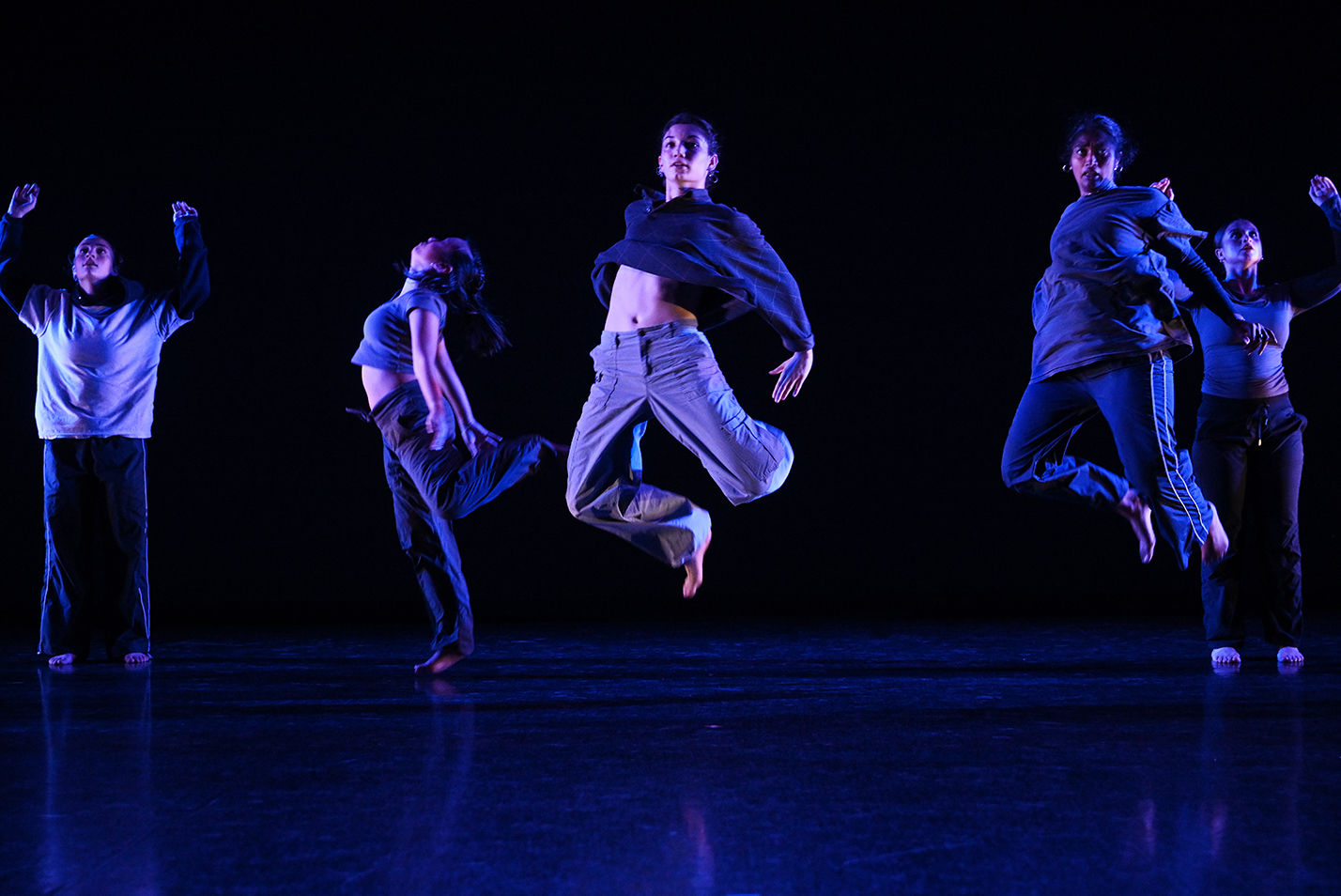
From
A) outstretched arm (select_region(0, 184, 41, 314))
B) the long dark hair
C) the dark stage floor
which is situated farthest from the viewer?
outstretched arm (select_region(0, 184, 41, 314))

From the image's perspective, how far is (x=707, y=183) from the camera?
337 centimetres

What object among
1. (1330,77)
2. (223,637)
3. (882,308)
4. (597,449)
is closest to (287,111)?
(223,637)

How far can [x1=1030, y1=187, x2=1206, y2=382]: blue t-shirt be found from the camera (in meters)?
3.24

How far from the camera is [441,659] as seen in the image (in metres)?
3.55

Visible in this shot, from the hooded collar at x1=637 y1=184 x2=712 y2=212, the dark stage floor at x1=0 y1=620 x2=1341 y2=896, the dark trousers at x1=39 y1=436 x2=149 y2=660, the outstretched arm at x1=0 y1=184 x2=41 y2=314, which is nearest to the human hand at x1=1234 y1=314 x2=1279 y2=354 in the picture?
the dark stage floor at x1=0 y1=620 x2=1341 y2=896

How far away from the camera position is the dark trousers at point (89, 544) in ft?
12.8

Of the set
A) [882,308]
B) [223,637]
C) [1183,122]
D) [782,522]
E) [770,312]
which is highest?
[1183,122]

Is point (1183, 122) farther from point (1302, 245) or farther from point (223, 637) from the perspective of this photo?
point (223, 637)

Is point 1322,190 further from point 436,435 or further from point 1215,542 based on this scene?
point 436,435

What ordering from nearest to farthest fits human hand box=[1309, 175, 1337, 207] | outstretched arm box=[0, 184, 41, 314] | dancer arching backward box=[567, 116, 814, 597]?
dancer arching backward box=[567, 116, 814, 597] < human hand box=[1309, 175, 1337, 207] < outstretched arm box=[0, 184, 41, 314]

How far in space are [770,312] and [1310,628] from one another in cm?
288

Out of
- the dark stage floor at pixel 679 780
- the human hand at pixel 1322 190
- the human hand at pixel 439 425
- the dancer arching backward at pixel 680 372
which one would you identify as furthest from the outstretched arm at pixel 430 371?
the human hand at pixel 1322 190

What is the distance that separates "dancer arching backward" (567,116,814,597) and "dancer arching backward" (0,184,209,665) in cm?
172

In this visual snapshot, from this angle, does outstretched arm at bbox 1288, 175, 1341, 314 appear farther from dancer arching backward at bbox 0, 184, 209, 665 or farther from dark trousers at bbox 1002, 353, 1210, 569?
dancer arching backward at bbox 0, 184, 209, 665
